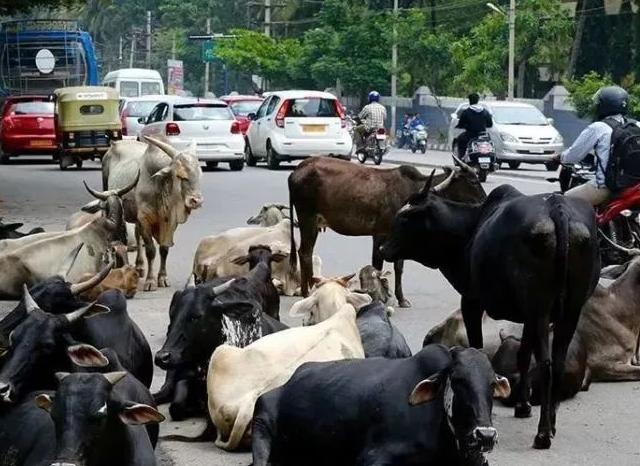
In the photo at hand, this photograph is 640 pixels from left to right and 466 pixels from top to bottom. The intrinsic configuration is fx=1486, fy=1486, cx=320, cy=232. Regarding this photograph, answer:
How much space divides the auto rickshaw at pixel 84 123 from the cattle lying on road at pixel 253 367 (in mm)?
25053

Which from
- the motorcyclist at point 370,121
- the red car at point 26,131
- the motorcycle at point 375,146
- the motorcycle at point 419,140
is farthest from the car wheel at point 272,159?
the motorcycle at point 419,140

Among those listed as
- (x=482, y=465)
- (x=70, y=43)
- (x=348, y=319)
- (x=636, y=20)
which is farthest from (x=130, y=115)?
(x=482, y=465)

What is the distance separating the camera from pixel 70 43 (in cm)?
4244

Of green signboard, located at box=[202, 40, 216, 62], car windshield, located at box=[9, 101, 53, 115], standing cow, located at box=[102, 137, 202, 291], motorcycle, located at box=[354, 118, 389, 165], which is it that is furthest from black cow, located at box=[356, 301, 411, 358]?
green signboard, located at box=[202, 40, 216, 62]

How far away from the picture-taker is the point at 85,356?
664 cm

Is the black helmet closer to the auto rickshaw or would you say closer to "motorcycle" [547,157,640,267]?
"motorcycle" [547,157,640,267]

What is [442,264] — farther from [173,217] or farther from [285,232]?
[173,217]

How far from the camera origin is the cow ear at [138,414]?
5.98 meters

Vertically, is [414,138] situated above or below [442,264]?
below

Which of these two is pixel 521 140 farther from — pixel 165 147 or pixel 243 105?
pixel 165 147

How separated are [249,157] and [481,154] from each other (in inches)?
388

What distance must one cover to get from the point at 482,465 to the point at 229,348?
2.38m

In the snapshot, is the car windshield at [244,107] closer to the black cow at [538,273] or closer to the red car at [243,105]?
the red car at [243,105]

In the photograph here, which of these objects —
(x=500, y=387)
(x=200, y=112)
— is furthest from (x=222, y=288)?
(x=200, y=112)
